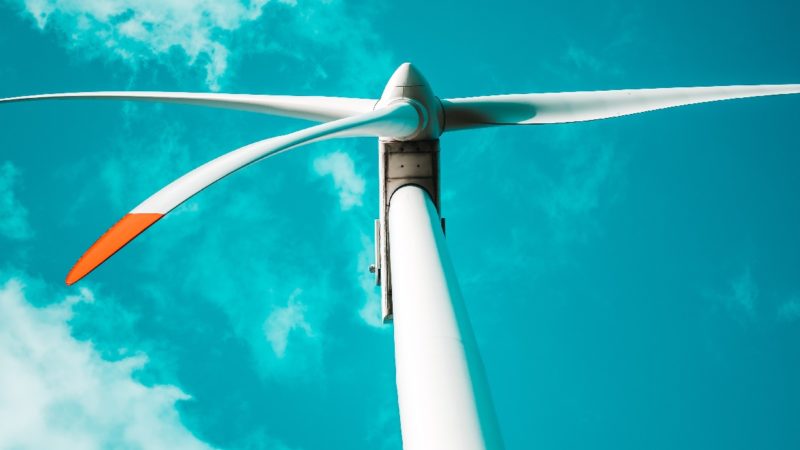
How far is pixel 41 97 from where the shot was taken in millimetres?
17375

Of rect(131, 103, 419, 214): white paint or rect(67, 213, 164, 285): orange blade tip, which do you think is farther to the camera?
rect(131, 103, 419, 214): white paint

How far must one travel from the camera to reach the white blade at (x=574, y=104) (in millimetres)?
16219

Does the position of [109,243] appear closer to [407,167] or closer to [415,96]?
[407,167]

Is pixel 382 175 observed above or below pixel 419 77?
below

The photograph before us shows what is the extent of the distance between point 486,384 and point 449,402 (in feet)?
2.84

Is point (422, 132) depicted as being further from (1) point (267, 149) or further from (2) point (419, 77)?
(1) point (267, 149)

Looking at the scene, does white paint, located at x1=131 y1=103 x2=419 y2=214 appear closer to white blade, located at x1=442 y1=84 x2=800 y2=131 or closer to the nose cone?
the nose cone

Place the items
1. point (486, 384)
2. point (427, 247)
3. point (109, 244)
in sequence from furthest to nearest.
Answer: point (427, 247) → point (486, 384) → point (109, 244)

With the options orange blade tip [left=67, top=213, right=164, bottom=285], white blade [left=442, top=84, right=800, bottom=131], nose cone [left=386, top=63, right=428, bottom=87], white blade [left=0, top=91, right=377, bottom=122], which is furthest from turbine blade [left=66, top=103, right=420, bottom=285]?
white blade [left=0, top=91, right=377, bottom=122]

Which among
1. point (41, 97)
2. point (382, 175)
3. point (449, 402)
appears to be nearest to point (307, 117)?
point (382, 175)

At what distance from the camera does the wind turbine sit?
30.1 ft

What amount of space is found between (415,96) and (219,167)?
22.1ft

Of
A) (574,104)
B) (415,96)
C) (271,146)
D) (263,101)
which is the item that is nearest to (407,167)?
(415,96)

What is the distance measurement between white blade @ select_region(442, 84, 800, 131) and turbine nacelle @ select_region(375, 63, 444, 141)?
2.57ft
